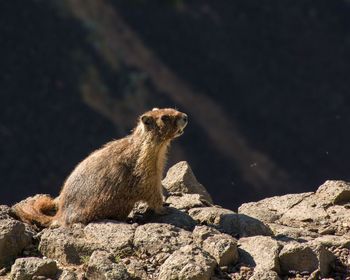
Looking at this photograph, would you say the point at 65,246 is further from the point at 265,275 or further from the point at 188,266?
the point at 265,275

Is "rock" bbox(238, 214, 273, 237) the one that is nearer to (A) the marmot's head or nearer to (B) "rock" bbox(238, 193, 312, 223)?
(B) "rock" bbox(238, 193, 312, 223)

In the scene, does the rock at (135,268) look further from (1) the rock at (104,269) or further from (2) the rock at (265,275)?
(2) the rock at (265,275)

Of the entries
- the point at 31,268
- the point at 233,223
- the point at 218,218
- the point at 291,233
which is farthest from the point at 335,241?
the point at 31,268

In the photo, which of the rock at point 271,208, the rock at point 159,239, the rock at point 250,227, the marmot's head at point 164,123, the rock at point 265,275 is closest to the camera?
the rock at point 265,275

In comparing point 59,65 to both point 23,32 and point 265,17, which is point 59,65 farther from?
point 265,17

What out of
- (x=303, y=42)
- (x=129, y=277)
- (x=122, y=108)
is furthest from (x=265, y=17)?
(x=129, y=277)

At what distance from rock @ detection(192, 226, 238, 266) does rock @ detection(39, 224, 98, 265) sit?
1.02m

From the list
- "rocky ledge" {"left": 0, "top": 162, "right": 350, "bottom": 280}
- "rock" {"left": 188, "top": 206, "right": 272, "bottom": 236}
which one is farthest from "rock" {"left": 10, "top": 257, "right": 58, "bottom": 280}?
"rock" {"left": 188, "top": 206, "right": 272, "bottom": 236}

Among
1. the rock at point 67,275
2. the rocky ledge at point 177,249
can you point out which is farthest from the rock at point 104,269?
the rock at point 67,275

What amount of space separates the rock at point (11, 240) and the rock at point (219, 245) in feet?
5.53

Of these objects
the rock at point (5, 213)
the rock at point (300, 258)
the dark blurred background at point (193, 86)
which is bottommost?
the rock at point (300, 258)

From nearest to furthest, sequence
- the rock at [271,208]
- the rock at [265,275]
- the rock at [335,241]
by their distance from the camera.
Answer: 1. the rock at [265,275]
2. the rock at [335,241]
3. the rock at [271,208]

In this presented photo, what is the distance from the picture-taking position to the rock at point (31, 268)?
9.22 metres

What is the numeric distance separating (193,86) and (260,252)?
2650cm
